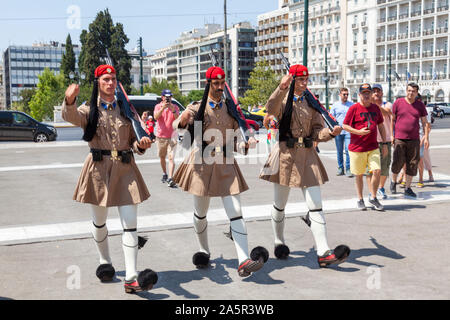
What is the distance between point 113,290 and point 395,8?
91814 millimetres

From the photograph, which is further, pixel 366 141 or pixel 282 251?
pixel 366 141

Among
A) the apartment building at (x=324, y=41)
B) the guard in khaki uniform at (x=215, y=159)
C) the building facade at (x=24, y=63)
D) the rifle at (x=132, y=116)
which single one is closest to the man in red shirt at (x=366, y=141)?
the guard in khaki uniform at (x=215, y=159)

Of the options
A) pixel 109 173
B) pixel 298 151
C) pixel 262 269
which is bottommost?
pixel 262 269

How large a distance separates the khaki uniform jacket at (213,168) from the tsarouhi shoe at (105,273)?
106 centimetres

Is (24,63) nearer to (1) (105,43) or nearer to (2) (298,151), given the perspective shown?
(1) (105,43)

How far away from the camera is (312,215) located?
219 inches

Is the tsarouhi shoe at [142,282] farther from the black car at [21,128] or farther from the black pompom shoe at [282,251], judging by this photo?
the black car at [21,128]

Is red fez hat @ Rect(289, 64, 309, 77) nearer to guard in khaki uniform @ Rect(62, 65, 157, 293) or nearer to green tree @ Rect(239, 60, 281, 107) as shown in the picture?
guard in khaki uniform @ Rect(62, 65, 157, 293)

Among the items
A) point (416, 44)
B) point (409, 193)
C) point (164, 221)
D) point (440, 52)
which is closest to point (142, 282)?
point (164, 221)

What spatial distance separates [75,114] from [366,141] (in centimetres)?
501

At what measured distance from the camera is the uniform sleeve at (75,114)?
4731mm

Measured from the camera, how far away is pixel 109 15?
257 feet

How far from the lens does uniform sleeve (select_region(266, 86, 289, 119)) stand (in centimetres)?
548
